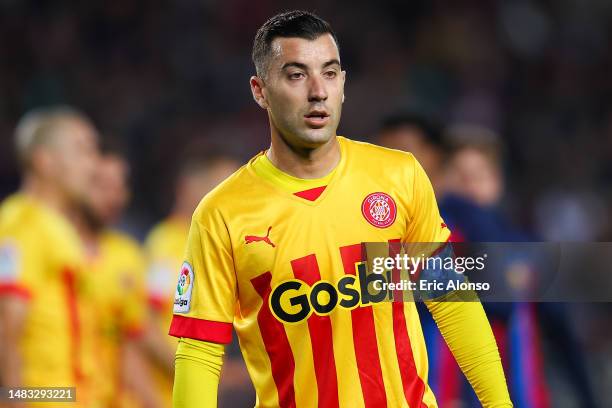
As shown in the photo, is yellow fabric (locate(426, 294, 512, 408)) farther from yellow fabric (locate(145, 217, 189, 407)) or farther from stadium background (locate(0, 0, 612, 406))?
stadium background (locate(0, 0, 612, 406))

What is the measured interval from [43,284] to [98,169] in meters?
1.49

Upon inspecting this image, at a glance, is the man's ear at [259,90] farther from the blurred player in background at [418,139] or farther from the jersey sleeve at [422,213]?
the blurred player in background at [418,139]

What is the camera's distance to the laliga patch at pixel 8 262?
20.0 ft

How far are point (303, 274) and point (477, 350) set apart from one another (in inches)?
23.3

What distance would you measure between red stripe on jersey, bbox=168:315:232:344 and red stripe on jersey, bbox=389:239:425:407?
19.7 inches

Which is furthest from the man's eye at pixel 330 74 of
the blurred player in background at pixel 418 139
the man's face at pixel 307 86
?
the blurred player in background at pixel 418 139

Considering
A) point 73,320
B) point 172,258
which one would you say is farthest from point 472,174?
point 73,320

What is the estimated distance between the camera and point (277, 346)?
3412 millimetres

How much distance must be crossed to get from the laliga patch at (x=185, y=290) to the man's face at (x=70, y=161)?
3314mm

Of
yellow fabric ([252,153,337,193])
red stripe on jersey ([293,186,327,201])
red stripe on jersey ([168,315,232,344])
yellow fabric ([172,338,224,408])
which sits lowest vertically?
yellow fabric ([172,338,224,408])

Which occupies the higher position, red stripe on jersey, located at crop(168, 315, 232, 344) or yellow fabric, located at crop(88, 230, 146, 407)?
yellow fabric, located at crop(88, 230, 146, 407)

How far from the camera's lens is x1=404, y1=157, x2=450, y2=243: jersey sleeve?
11.6ft

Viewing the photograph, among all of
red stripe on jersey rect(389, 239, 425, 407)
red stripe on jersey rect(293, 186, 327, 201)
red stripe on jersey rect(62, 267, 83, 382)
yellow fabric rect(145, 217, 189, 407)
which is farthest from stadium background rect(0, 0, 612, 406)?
red stripe on jersey rect(389, 239, 425, 407)

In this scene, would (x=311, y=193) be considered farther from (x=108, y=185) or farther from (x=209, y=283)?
(x=108, y=185)
